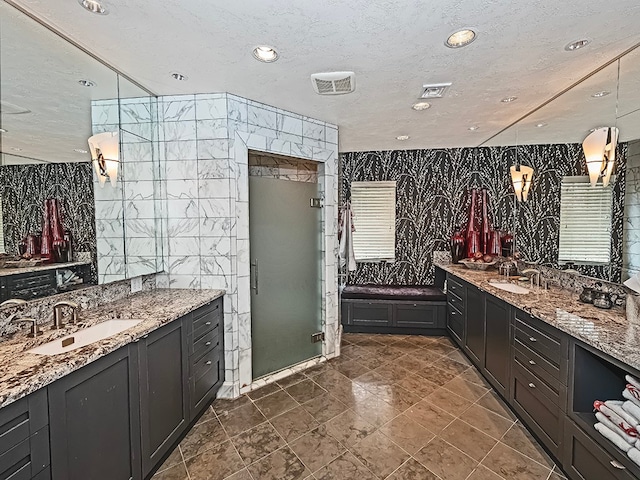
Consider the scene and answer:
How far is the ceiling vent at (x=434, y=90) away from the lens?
259cm

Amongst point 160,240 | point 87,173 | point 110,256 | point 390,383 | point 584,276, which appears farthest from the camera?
point 390,383

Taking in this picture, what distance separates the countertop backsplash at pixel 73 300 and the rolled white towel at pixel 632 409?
314cm

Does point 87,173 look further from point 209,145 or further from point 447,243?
point 447,243

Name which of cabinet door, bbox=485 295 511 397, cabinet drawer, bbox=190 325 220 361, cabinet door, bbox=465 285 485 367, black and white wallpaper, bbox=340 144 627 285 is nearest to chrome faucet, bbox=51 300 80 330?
cabinet drawer, bbox=190 325 220 361

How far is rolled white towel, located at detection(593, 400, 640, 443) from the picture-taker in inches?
57.2

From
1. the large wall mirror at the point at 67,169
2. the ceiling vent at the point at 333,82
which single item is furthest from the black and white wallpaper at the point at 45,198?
the ceiling vent at the point at 333,82

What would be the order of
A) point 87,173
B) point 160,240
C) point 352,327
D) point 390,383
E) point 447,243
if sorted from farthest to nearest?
point 447,243, point 352,327, point 390,383, point 160,240, point 87,173

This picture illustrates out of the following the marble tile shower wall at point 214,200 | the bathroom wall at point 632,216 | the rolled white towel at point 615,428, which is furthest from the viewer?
the marble tile shower wall at point 214,200

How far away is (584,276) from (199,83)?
3581 mm

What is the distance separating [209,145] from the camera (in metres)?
2.79

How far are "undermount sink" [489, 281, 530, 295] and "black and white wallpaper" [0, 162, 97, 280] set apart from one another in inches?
136

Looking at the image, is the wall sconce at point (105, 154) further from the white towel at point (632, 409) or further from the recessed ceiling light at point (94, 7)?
the white towel at point (632, 409)

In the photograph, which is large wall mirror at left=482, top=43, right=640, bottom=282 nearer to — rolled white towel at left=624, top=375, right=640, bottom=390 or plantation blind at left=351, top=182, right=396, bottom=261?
rolled white towel at left=624, top=375, right=640, bottom=390

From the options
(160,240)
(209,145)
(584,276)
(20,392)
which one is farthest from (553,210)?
(20,392)
